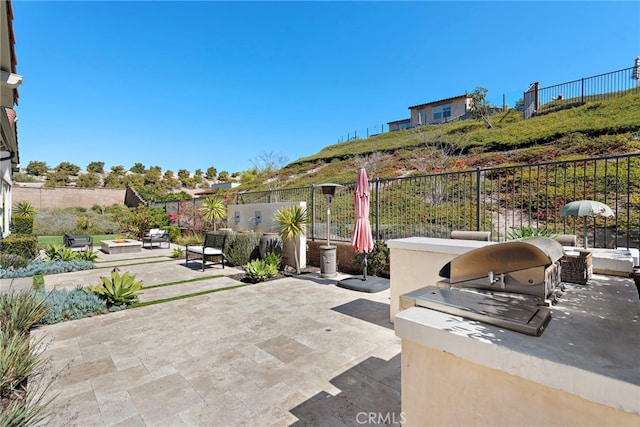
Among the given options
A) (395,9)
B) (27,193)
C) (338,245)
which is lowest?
(338,245)

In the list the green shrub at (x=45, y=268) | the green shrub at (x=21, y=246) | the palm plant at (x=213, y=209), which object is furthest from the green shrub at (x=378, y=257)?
the green shrub at (x=21, y=246)

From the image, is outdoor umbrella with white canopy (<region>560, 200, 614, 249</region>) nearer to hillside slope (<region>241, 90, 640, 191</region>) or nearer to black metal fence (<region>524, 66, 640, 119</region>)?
hillside slope (<region>241, 90, 640, 191</region>)

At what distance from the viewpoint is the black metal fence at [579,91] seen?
16750mm

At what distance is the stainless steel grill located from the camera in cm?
140

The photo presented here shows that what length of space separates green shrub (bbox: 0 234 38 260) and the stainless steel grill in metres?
12.0

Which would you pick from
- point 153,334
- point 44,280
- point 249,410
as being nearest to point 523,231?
point 249,410

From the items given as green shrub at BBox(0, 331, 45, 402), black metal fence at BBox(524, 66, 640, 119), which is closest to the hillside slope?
black metal fence at BBox(524, 66, 640, 119)

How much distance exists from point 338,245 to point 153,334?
511 cm

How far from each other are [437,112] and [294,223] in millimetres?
35727

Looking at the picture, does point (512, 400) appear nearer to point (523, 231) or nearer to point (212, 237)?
point (523, 231)

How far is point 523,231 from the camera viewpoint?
337 cm

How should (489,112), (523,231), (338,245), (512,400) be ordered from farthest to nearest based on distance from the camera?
(489,112) < (338,245) < (523,231) < (512,400)

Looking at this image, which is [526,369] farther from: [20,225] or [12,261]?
[20,225]

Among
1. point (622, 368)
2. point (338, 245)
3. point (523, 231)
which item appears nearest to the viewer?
point (622, 368)
